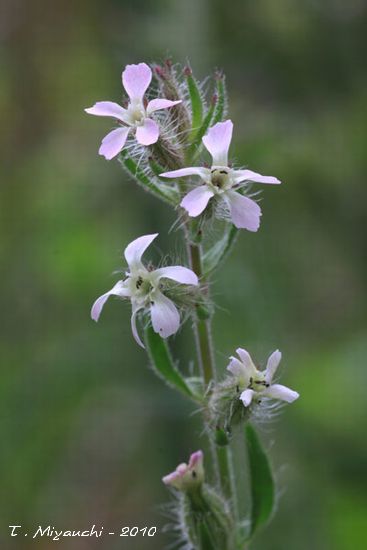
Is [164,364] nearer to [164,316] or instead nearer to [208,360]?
[208,360]

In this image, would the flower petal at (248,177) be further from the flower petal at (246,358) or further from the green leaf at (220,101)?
the flower petal at (246,358)

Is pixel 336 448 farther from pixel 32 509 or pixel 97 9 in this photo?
pixel 97 9

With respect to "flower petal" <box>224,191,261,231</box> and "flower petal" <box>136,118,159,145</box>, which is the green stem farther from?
"flower petal" <box>136,118,159,145</box>

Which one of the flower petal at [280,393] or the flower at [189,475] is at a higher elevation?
the flower petal at [280,393]

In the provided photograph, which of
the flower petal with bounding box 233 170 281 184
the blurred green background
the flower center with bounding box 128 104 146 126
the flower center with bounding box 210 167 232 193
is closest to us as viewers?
the flower petal with bounding box 233 170 281 184

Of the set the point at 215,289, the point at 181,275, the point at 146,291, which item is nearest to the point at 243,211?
the point at 181,275

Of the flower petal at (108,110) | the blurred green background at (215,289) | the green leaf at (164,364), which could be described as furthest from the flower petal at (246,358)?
the blurred green background at (215,289)

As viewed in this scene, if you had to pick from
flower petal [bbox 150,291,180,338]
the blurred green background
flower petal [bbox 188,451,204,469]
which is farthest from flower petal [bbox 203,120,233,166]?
the blurred green background
